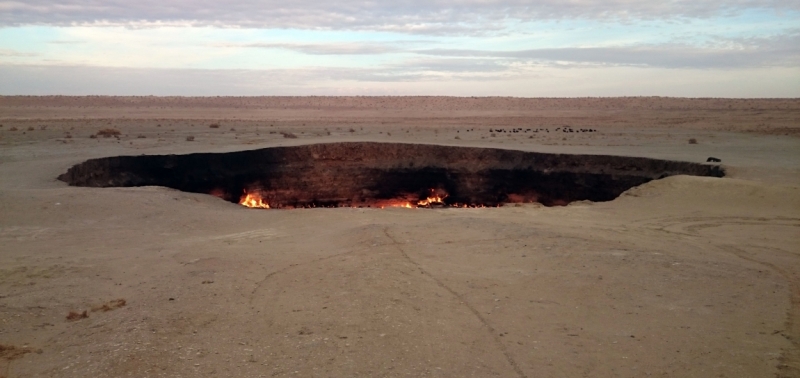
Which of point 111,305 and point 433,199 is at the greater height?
point 111,305

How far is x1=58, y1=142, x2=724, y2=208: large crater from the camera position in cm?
1736

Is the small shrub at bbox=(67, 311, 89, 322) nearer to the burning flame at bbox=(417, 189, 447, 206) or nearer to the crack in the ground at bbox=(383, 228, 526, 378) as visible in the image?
the crack in the ground at bbox=(383, 228, 526, 378)

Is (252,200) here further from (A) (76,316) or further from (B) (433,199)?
(A) (76,316)

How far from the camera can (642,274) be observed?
720 centimetres

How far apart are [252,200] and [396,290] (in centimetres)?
1342

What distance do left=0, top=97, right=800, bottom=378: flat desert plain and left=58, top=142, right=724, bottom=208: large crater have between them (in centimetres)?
515

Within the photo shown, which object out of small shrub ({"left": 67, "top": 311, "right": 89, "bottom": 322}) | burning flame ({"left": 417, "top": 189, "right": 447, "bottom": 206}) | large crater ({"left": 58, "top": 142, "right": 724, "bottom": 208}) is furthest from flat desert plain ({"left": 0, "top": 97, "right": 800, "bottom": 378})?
burning flame ({"left": 417, "top": 189, "right": 447, "bottom": 206})

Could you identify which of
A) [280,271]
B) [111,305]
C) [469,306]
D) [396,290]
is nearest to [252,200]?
[280,271]

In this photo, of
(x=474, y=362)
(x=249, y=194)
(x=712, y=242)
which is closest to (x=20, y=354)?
(x=474, y=362)

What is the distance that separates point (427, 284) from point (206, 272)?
268cm

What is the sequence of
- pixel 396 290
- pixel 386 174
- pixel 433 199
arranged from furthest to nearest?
pixel 386 174 → pixel 433 199 → pixel 396 290

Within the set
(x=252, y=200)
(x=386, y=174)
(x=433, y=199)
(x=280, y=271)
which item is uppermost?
(x=280, y=271)

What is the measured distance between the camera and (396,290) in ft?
21.5

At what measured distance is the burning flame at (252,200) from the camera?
18902 mm
